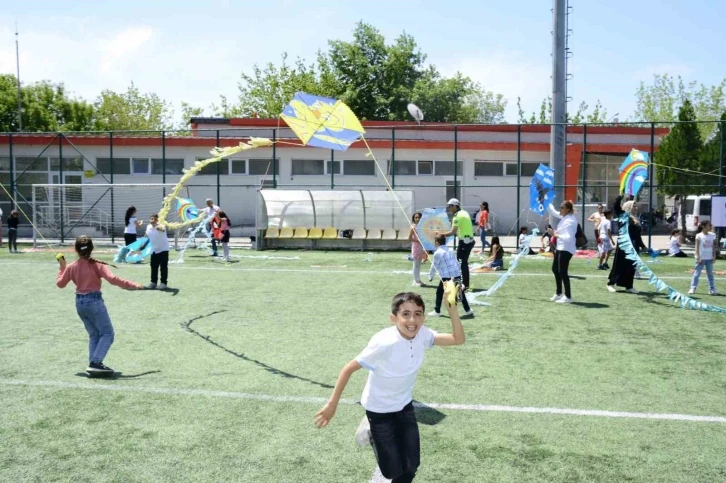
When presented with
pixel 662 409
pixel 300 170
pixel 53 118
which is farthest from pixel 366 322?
pixel 53 118

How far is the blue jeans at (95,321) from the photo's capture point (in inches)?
335

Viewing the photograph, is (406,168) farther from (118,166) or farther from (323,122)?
(323,122)

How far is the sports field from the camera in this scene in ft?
19.0

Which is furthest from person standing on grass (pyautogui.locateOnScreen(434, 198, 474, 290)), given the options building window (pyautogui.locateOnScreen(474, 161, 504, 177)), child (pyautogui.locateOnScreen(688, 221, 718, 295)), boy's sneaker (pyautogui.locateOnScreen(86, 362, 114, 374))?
building window (pyautogui.locateOnScreen(474, 161, 504, 177))

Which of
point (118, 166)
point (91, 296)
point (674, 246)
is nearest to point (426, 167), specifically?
point (118, 166)

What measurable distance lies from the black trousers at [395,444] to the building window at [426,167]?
34330mm

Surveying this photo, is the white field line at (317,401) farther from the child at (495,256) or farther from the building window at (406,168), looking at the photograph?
the building window at (406,168)

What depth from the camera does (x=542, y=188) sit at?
936 inches

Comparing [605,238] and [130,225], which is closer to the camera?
[605,238]

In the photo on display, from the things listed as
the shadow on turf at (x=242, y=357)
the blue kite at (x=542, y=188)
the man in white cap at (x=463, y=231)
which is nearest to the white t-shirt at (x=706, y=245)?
the man in white cap at (x=463, y=231)

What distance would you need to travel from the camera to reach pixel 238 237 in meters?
34.3

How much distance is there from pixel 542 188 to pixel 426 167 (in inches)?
608

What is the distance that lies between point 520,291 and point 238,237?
20.9 meters

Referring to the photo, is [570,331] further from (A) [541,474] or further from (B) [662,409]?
(A) [541,474]
